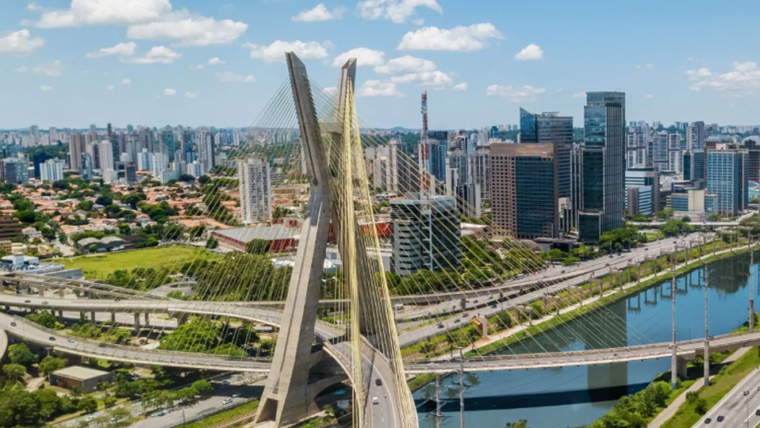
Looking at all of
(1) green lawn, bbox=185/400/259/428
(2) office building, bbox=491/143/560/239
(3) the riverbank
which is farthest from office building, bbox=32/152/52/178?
(1) green lawn, bbox=185/400/259/428

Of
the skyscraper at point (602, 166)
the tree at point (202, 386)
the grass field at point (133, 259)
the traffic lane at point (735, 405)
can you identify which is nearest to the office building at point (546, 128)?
the skyscraper at point (602, 166)

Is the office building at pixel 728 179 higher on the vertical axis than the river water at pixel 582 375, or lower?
higher

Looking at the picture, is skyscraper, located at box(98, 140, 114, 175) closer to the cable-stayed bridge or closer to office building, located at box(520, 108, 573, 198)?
office building, located at box(520, 108, 573, 198)

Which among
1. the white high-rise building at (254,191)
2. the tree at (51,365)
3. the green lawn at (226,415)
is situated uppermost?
the white high-rise building at (254,191)

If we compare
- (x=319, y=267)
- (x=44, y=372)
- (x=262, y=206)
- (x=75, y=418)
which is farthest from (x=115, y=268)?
(x=319, y=267)

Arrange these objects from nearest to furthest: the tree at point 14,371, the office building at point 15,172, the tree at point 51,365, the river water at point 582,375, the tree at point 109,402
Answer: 1. the tree at point 109,402
2. the river water at point 582,375
3. the tree at point 14,371
4. the tree at point 51,365
5. the office building at point 15,172

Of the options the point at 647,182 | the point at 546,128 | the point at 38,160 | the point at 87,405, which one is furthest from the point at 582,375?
the point at 38,160

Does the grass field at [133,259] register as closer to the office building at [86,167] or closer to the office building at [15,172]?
the office building at [15,172]

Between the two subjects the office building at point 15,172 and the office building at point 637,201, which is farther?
the office building at point 15,172
